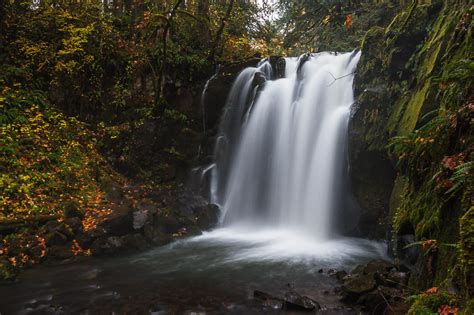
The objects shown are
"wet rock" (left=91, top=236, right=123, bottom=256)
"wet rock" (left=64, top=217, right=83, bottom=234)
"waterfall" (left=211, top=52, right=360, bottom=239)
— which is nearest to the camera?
"wet rock" (left=91, top=236, right=123, bottom=256)

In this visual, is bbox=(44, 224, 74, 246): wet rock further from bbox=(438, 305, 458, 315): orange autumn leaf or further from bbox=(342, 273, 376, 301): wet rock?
bbox=(438, 305, 458, 315): orange autumn leaf

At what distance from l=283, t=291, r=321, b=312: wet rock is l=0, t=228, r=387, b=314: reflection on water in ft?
0.89

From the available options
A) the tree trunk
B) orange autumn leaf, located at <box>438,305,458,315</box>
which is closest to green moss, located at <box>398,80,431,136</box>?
orange autumn leaf, located at <box>438,305,458,315</box>

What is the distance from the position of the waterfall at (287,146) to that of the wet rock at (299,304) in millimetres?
4381

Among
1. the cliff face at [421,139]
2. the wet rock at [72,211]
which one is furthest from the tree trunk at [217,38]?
the wet rock at [72,211]

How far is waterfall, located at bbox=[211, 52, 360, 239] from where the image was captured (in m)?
10.2

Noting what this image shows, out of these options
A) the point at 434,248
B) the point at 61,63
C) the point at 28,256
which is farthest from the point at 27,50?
the point at 434,248

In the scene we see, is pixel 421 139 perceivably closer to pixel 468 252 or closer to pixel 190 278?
pixel 468 252

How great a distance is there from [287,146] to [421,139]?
713 cm

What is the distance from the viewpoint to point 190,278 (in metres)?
6.68

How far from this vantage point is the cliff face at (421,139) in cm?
356

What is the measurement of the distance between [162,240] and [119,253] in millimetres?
1224

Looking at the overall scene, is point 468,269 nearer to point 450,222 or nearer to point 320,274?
point 450,222

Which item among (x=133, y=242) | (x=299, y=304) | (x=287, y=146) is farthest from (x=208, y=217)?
(x=299, y=304)
